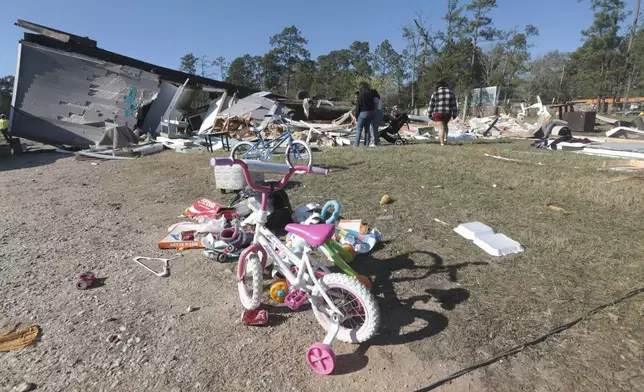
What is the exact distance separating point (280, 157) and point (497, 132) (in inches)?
421

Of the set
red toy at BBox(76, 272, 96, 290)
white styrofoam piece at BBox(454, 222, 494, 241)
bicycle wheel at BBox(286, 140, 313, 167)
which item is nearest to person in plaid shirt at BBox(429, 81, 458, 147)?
bicycle wheel at BBox(286, 140, 313, 167)

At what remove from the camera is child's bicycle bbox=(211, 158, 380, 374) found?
6.75 feet

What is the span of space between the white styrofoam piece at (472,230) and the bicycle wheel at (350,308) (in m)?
1.98

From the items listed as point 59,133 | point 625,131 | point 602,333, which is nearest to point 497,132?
point 625,131

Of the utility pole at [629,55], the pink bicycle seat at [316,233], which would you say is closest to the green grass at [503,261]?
the pink bicycle seat at [316,233]

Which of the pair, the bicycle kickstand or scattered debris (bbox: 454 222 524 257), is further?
scattered debris (bbox: 454 222 524 257)

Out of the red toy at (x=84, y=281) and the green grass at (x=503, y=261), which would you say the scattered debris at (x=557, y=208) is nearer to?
the green grass at (x=503, y=261)

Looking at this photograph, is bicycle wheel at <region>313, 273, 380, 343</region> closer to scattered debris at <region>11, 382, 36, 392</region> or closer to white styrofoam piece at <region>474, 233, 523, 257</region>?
scattered debris at <region>11, 382, 36, 392</region>

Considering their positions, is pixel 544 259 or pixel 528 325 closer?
pixel 528 325

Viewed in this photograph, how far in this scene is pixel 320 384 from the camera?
6.43 feet

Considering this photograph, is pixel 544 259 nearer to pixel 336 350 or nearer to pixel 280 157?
pixel 336 350

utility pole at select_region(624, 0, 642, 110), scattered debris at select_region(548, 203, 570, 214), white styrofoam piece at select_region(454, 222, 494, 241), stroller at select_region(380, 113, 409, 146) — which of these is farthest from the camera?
utility pole at select_region(624, 0, 642, 110)

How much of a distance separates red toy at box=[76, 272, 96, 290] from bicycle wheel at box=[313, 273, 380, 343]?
2066 millimetres

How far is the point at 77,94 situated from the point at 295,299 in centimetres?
1525
